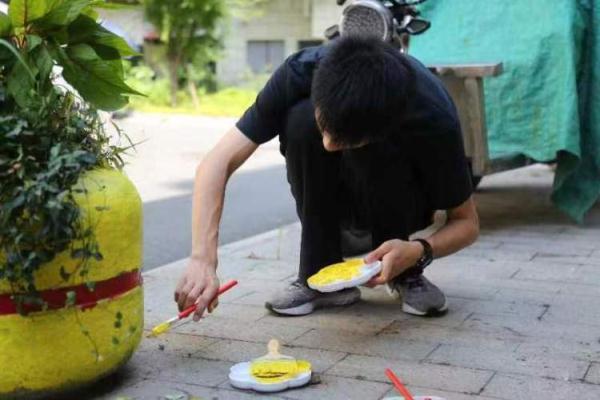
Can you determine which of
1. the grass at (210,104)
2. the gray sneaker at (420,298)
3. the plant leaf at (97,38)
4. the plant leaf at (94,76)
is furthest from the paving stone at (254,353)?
the grass at (210,104)

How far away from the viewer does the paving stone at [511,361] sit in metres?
2.28

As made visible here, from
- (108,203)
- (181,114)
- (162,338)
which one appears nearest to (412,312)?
(162,338)

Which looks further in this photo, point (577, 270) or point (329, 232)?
point (577, 270)

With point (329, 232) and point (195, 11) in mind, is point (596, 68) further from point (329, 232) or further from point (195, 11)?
point (195, 11)

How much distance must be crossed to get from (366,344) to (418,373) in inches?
11.5

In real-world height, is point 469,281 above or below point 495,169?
below

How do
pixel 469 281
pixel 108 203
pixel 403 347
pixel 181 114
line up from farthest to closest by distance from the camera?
pixel 181 114, pixel 469 281, pixel 403 347, pixel 108 203

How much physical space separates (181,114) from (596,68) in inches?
474

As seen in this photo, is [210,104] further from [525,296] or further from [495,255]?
[525,296]

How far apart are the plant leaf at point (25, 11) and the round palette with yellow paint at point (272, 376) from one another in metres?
1.01

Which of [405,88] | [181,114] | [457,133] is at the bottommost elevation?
[181,114]

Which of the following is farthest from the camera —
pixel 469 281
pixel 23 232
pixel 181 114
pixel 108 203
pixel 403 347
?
pixel 181 114

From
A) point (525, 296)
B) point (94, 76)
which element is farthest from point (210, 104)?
point (94, 76)

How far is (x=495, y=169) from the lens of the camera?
14.2 ft
